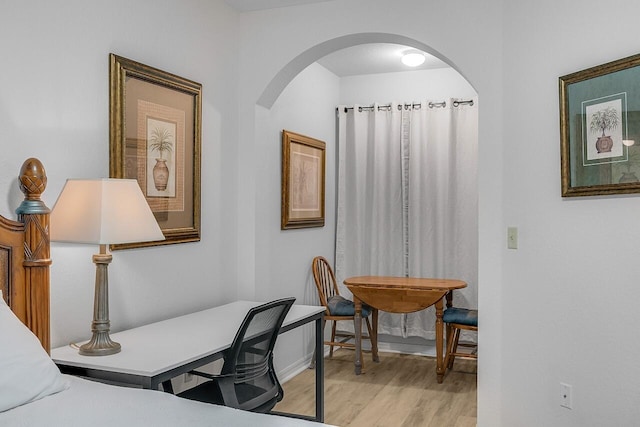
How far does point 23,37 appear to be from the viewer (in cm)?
218

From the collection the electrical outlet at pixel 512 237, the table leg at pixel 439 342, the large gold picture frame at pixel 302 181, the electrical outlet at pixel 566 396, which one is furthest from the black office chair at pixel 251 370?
the table leg at pixel 439 342

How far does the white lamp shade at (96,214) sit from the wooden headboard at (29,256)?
6cm

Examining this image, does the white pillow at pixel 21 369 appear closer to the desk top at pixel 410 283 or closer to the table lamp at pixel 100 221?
the table lamp at pixel 100 221

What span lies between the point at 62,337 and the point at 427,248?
10.6 ft

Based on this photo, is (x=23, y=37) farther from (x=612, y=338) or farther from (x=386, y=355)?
(x=386, y=355)

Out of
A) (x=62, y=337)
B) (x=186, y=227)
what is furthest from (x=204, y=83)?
(x=62, y=337)

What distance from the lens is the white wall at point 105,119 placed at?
219 centimetres

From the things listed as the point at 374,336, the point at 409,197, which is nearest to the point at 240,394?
the point at 374,336

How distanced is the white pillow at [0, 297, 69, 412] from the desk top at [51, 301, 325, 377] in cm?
27

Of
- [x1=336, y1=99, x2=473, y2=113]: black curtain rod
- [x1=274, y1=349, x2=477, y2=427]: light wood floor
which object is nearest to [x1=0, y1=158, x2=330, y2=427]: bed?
[x1=274, y1=349, x2=477, y2=427]: light wood floor

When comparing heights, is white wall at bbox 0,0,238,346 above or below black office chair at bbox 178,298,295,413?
Result: above

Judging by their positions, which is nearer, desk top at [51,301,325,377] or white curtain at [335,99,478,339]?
desk top at [51,301,325,377]

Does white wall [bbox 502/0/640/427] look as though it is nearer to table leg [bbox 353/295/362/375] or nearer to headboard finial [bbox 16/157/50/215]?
table leg [bbox 353/295/362/375]

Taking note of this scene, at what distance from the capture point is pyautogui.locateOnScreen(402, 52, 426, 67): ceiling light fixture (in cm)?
439
